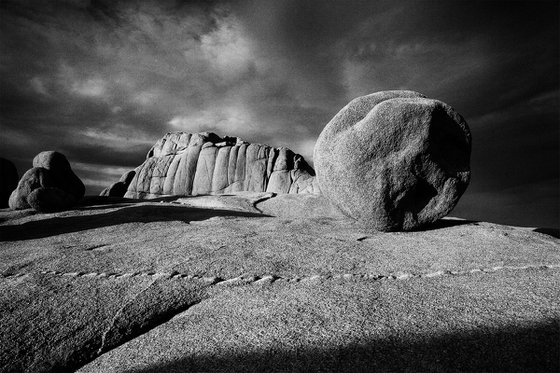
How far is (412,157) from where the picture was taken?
6508mm

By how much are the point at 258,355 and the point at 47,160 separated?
1651 centimetres

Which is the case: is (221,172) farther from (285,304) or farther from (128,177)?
(285,304)

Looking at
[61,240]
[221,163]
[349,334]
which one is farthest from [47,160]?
[349,334]

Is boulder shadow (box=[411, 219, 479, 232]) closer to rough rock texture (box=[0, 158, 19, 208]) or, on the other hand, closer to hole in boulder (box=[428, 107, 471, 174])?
hole in boulder (box=[428, 107, 471, 174])

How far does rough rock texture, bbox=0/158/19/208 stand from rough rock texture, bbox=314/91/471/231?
1591 centimetres

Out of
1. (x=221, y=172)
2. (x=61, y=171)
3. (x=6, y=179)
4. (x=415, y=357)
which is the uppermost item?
(x=221, y=172)

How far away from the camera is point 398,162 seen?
21.4 feet

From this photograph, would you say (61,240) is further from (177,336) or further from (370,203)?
(370,203)

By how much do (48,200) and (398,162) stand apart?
39.2 feet

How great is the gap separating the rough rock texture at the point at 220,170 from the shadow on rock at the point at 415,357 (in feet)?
69.0

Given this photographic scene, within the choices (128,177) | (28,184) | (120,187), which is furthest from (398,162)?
(128,177)

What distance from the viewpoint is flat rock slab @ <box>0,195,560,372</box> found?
2361 millimetres

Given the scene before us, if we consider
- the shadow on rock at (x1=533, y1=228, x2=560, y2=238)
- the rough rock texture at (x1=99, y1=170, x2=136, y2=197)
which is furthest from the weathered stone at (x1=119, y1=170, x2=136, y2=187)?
the shadow on rock at (x1=533, y1=228, x2=560, y2=238)

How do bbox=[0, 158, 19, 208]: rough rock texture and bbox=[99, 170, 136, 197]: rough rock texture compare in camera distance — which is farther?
bbox=[99, 170, 136, 197]: rough rock texture
